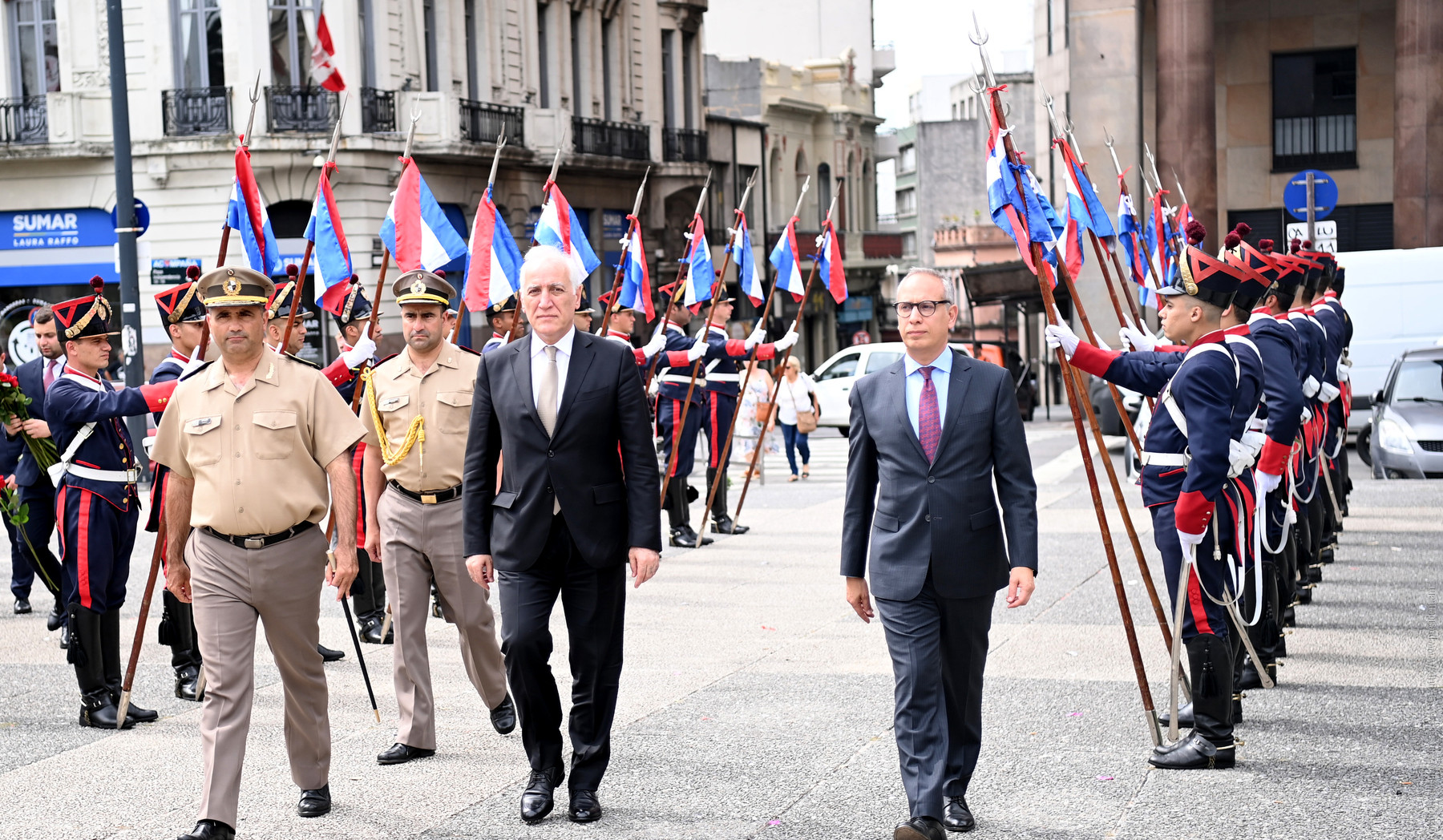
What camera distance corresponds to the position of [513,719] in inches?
282

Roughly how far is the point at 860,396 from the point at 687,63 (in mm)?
38502

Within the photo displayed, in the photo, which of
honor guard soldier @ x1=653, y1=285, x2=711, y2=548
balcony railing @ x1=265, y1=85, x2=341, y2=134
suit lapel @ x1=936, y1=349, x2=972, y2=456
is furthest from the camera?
balcony railing @ x1=265, y1=85, x2=341, y2=134

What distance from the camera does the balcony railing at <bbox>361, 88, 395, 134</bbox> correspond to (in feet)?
97.9

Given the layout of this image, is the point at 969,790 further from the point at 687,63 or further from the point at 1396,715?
the point at 687,63

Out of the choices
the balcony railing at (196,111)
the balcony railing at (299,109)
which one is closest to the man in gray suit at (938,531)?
the balcony railing at (299,109)

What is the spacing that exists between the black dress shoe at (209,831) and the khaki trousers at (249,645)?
0.08 ft

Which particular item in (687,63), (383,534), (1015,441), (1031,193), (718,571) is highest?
(687,63)

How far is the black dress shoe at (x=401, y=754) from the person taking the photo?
6.68 meters

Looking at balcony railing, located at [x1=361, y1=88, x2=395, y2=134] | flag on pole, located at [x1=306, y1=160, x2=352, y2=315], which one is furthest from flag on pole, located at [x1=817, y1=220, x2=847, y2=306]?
balcony railing, located at [x1=361, y1=88, x2=395, y2=134]

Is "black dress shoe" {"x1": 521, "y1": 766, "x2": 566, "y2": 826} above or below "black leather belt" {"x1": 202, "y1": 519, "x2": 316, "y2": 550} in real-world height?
below

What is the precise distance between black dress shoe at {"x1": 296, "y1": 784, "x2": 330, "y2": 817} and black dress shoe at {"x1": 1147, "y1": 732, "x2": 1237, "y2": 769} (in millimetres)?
3077

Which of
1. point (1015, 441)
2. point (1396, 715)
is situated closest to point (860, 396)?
point (1015, 441)

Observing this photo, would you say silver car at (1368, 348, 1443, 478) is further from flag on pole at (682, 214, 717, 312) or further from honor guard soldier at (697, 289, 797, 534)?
flag on pole at (682, 214, 717, 312)

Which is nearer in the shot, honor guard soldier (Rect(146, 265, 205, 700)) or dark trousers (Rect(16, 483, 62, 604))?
honor guard soldier (Rect(146, 265, 205, 700))
